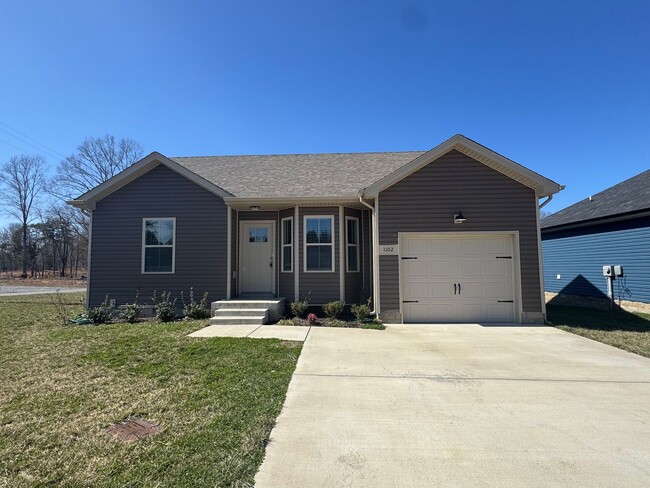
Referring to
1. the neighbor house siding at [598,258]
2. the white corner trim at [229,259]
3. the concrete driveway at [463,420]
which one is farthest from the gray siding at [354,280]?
the neighbor house siding at [598,258]

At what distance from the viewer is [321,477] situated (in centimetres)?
236

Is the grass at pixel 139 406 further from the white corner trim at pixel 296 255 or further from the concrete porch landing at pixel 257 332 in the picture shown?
the white corner trim at pixel 296 255

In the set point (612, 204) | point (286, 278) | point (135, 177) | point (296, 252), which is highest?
point (135, 177)

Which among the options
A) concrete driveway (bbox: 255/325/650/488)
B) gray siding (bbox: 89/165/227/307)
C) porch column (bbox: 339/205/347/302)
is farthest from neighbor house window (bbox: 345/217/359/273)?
concrete driveway (bbox: 255/325/650/488)

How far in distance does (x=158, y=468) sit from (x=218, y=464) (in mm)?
435

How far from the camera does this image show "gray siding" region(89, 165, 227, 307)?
365 inches

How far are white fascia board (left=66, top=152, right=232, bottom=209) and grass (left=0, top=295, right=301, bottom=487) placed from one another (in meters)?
4.33

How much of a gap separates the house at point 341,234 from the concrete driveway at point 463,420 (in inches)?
113

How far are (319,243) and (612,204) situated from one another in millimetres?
10436

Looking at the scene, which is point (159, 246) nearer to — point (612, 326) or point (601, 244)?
point (612, 326)

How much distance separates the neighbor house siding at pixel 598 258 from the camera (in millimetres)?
9656

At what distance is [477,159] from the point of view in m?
8.44

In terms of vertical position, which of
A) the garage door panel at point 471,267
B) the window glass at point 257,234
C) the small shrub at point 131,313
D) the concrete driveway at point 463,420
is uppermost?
the window glass at point 257,234

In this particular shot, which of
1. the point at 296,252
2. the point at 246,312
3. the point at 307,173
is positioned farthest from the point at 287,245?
the point at 307,173
